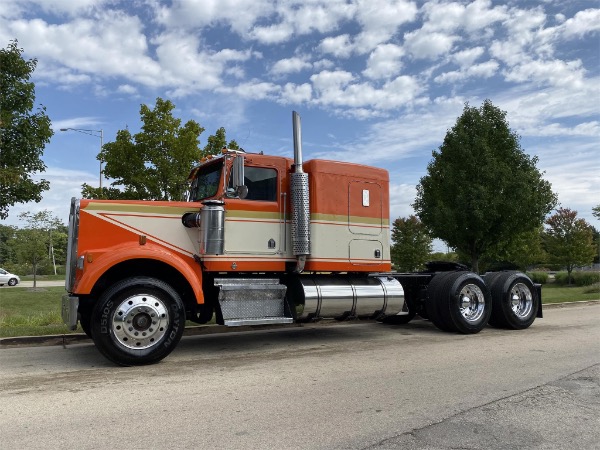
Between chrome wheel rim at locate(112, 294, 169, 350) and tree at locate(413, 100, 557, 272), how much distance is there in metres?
14.6

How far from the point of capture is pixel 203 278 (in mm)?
7762

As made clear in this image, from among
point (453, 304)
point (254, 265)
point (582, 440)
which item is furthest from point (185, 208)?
point (582, 440)

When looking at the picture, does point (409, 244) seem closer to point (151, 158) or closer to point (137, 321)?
point (151, 158)

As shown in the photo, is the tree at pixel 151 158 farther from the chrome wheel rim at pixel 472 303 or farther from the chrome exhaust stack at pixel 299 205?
the chrome wheel rim at pixel 472 303

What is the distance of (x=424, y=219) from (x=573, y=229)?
23176mm

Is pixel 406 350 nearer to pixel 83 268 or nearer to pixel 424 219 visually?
pixel 83 268

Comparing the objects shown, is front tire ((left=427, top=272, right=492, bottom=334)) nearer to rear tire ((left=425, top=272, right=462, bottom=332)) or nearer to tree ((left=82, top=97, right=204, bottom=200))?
rear tire ((left=425, top=272, right=462, bottom=332))

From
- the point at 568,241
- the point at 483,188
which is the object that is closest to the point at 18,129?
the point at 483,188

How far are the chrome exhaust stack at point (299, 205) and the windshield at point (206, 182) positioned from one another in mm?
1177

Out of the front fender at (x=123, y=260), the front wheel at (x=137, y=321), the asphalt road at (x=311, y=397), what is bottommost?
the asphalt road at (x=311, y=397)

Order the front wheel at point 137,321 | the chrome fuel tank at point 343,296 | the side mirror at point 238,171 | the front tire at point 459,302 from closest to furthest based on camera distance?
the front wheel at point 137,321 → the side mirror at point 238,171 → the chrome fuel tank at point 343,296 → the front tire at point 459,302

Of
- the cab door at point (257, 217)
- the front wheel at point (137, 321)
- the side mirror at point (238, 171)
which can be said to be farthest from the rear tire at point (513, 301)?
the front wheel at point (137, 321)

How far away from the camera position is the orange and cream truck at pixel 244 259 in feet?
21.9

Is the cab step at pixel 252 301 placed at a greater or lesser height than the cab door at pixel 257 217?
lesser
